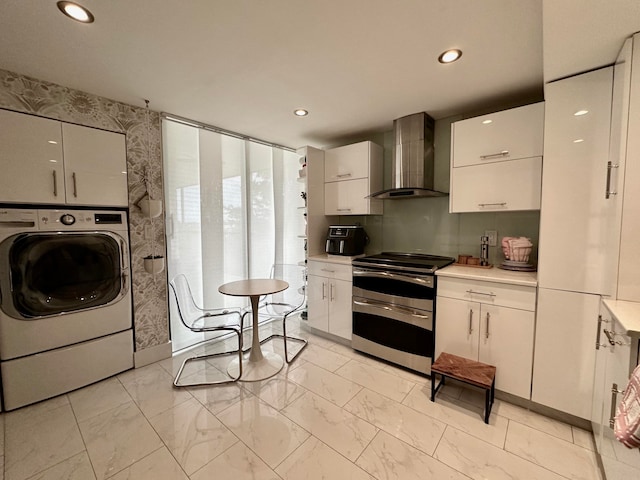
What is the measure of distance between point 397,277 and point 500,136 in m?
1.41

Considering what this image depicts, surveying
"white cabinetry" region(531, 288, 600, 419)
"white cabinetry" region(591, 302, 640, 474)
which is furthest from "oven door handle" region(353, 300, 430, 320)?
"white cabinetry" region(591, 302, 640, 474)

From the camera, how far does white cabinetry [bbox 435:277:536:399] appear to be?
1.85m

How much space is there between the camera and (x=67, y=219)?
2.06 meters

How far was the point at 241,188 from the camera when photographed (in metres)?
3.22

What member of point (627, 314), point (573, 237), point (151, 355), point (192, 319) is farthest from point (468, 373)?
point (151, 355)

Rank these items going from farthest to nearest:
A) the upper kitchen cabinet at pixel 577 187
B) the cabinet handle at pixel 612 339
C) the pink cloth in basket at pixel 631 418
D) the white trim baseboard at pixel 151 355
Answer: the white trim baseboard at pixel 151 355 → the upper kitchen cabinet at pixel 577 187 → the cabinet handle at pixel 612 339 → the pink cloth in basket at pixel 631 418

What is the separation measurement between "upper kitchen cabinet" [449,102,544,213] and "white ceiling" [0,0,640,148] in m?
0.26

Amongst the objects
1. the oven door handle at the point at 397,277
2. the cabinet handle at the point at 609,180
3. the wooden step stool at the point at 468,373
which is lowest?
the wooden step stool at the point at 468,373

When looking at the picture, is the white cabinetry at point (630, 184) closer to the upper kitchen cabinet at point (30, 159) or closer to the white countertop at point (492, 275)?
the white countertop at point (492, 275)

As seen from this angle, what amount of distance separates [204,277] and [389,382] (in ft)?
7.00

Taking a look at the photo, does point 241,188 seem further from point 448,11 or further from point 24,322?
point 448,11

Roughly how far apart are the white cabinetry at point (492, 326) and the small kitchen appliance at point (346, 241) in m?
1.04

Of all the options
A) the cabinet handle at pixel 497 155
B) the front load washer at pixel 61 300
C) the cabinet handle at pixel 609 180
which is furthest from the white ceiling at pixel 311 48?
the front load washer at pixel 61 300

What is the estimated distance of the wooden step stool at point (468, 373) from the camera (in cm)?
175
